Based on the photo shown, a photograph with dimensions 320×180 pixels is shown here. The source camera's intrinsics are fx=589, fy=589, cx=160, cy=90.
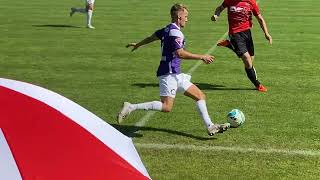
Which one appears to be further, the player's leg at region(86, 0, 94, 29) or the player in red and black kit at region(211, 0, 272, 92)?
the player's leg at region(86, 0, 94, 29)

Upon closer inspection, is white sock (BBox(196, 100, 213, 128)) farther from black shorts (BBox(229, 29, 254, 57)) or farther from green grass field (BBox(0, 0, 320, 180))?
black shorts (BBox(229, 29, 254, 57))

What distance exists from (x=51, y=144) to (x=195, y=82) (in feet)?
28.5

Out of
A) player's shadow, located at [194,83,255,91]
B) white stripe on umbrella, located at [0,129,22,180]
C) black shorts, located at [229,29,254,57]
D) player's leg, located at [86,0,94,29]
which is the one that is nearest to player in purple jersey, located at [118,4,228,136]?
player's shadow, located at [194,83,255,91]

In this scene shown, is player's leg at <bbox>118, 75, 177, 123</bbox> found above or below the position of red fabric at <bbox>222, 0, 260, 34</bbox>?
below

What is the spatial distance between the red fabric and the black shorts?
0.30ft

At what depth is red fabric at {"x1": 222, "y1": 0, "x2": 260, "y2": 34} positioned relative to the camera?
12055mm

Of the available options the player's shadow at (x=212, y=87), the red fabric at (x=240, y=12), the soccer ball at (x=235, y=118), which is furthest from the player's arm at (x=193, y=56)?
the red fabric at (x=240, y=12)

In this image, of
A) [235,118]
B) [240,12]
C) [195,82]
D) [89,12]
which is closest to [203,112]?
[235,118]

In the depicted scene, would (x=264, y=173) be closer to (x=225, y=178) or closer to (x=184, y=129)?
(x=225, y=178)

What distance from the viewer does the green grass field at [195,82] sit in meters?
7.32

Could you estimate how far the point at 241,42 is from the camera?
12016mm

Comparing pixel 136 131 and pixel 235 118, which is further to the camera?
pixel 136 131

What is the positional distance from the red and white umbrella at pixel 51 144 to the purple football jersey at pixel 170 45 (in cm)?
377

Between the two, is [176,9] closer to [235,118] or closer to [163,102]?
[163,102]
